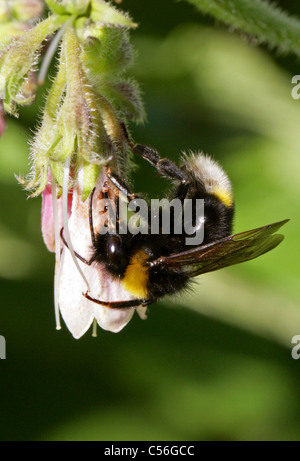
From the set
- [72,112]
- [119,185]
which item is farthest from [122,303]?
[72,112]

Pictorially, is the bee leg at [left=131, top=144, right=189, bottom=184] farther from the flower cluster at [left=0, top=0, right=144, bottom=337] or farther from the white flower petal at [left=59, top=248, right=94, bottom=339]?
the white flower petal at [left=59, top=248, right=94, bottom=339]

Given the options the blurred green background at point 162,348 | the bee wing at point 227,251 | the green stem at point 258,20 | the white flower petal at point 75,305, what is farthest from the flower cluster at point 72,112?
the blurred green background at point 162,348

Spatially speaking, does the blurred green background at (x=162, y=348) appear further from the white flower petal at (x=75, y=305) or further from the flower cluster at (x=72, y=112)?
the white flower petal at (x=75, y=305)

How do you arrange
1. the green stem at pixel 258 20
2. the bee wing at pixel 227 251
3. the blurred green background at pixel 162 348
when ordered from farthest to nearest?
the blurred green background at pixel 162 348, the green stem at pixel 258 20, the bee wing at pixel 227 251

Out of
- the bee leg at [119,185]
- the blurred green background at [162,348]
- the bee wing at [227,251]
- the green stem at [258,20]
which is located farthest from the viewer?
the blurred green background at [162,348]

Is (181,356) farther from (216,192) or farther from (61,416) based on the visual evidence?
(216,192)

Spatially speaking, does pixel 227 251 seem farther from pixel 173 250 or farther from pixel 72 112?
pixel 72 112
